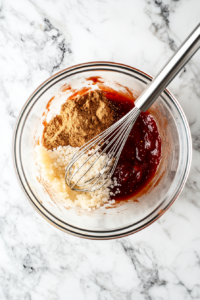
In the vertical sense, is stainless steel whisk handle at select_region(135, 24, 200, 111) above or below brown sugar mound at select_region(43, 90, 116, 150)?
above

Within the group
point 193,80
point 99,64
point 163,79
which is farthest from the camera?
point 193,80

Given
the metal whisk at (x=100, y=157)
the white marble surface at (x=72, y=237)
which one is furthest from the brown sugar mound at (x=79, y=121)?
the white marble surface at (x=72, y=237)

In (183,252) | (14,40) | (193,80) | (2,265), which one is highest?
(193,80)

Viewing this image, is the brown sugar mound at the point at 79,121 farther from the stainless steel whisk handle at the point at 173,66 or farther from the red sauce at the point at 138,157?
the stainless steel whisk handle at the point at 173,66

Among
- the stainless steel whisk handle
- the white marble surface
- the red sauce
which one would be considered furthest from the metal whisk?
the white marble surface

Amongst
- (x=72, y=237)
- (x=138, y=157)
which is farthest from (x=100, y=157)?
(x=72, y=237)

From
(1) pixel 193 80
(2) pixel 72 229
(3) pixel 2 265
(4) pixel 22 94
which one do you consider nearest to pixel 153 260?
(2) pixel 72 229

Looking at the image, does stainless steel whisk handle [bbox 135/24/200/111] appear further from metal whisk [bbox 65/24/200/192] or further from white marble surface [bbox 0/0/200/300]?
white marble surface [bbox 0/0/200/300]

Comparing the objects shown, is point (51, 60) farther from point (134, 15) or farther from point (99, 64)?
point (134, 15)
